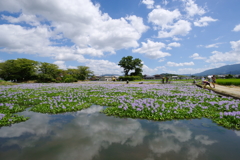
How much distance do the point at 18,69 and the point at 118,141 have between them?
5825 centimetres

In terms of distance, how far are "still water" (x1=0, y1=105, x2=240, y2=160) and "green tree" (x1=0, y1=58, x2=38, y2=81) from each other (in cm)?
5292

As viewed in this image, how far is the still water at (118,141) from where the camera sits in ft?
11.2

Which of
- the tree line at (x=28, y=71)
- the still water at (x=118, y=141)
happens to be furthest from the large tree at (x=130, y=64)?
the still water at (x=118, y=141)

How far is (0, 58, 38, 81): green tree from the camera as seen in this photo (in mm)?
48344

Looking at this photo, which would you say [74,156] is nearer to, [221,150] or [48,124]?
[48,124]

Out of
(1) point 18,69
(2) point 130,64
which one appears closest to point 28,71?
(1) point 18,69

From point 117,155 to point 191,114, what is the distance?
5090mm

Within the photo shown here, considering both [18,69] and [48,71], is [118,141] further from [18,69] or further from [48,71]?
[18,69]

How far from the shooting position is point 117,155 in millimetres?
3381

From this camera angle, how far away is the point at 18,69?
47969 millimetres

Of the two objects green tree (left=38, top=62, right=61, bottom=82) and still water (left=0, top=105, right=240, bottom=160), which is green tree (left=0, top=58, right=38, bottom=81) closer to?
green tree (left=38, top=62, right=61, bottom=82)

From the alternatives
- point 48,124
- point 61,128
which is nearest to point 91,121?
point 61,128

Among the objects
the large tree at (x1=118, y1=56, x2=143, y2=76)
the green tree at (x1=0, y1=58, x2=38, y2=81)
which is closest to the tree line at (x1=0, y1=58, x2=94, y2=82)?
the green tree at (x1=0, y1=58, x2=38, y2=81)

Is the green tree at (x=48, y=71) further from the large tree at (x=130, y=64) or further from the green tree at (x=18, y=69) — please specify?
the large tree at (x=130, y=64)
